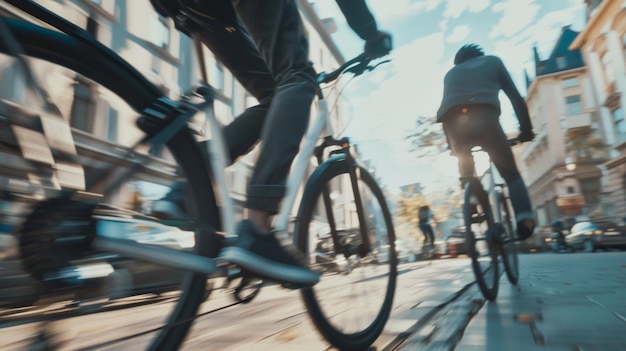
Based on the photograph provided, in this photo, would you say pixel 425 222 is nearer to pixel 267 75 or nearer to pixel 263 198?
pixel 267 75

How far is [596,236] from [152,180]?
1763 cm

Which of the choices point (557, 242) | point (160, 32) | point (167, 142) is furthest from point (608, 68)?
point (167, 142)

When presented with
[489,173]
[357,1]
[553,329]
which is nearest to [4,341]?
[357,1]

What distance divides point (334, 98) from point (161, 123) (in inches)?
49.9

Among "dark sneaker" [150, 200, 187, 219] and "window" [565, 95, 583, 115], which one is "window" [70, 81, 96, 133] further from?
"window" [565, 95, 583, 115]

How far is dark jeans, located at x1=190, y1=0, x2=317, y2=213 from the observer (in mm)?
1434

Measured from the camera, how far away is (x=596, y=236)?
49.5 ft

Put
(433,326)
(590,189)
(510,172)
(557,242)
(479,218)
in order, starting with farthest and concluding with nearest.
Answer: (590,189) < (557,242) < (510,172) < (479,218) < (433,326)

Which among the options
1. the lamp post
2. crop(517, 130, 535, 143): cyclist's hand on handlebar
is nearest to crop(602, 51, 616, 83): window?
the lamp post

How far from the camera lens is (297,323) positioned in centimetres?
210

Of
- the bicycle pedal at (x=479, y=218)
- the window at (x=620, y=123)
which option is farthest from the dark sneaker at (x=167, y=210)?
the window at (x=620, y=123)

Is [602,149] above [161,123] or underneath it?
above

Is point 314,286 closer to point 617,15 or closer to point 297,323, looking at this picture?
point 297,323

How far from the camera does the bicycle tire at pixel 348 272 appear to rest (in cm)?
154
